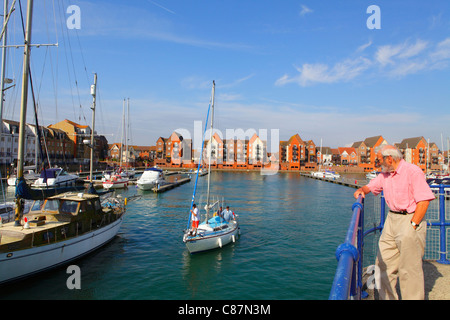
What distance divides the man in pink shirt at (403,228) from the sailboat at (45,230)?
14.7 meters

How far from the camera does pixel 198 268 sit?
17438 mm

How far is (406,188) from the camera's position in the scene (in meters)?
4.55

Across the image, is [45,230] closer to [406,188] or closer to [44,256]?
[44,256]

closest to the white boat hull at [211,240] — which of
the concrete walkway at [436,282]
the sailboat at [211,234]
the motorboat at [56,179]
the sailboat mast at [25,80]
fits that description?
the sailboat at [211,234]

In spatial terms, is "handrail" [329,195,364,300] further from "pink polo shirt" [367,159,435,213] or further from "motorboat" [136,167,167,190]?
"motorboat" [136,167,167,190]

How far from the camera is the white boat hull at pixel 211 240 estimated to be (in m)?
19.1

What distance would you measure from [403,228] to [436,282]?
2.62 metres

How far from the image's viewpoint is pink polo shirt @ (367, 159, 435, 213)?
4.38 meters

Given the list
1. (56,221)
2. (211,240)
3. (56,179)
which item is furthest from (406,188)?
(56,179)

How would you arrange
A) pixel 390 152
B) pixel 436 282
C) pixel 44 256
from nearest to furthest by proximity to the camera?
pixel 390 152, pixel 436 282, pixel 44 256

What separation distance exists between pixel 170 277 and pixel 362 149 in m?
161

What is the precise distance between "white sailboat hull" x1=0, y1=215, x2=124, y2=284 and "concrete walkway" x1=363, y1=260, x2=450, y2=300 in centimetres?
1435
